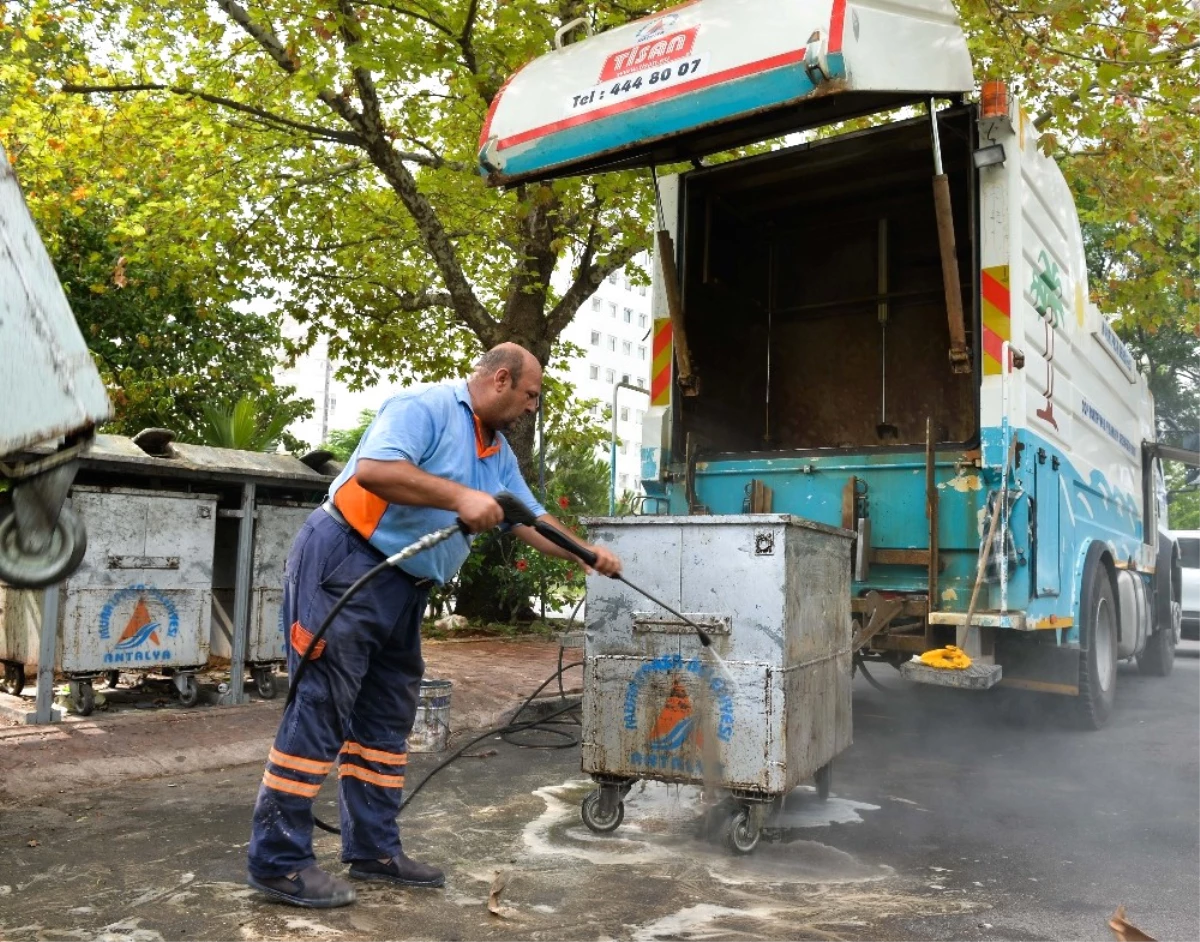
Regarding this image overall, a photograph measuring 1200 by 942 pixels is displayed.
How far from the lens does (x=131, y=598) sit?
5.63 meters

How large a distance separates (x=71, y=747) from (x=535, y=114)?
12.0 feet

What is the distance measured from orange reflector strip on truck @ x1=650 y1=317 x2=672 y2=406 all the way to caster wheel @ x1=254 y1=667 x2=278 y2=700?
290 cm

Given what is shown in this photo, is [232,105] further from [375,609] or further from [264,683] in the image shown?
[375,609]

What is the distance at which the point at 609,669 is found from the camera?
387 centimetres

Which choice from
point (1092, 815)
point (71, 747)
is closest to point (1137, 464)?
point (1092, 815)

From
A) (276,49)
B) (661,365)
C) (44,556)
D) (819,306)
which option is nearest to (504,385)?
(44,556)

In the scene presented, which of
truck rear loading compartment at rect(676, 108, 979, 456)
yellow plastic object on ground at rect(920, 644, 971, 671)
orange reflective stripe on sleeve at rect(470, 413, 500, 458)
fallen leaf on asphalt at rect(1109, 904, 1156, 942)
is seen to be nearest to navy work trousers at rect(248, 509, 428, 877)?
orange reflective stripe on sleeve at rect(470, 413, 500, 458)

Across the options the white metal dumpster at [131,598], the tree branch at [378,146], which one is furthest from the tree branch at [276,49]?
the white metal dumpster at [131,598]

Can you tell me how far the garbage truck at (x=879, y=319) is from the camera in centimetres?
445

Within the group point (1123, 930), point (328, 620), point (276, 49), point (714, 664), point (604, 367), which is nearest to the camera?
point (1123, 930)

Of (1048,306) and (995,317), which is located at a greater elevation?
(1048,306)

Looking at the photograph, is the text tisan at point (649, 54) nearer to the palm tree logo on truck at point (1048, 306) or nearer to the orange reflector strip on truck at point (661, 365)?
the orange reflector strip on truck at point (661, 365)

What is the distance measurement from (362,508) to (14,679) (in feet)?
13.2

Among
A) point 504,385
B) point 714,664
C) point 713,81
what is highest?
point 713,81
